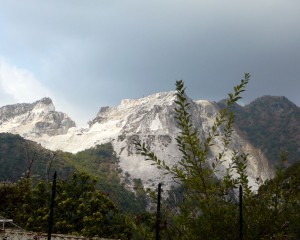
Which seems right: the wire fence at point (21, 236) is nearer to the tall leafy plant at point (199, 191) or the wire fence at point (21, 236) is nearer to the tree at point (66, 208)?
the tree at point (66, 208)

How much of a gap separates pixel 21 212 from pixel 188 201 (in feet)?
97.0

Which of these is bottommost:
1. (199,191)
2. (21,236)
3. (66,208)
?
(21,236)

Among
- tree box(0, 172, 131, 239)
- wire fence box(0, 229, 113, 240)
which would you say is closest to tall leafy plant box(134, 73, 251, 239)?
wire fence box(0, 229, 113, 240)

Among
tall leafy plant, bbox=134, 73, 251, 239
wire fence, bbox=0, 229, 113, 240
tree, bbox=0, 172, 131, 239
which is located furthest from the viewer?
tree, bbox=0, 172, 131, 239

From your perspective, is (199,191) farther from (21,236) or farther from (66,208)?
(66,208)

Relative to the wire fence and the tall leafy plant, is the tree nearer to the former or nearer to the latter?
the wire fence

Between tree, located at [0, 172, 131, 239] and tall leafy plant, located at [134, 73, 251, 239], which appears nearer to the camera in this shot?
tall leafy plant, located at [134, 73, 251, 239]

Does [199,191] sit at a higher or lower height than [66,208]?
lower

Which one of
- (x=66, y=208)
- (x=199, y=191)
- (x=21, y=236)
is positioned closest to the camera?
(x=199, y=191)

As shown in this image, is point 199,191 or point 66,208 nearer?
point 199,191

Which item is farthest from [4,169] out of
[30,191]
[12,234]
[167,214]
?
[167,214]

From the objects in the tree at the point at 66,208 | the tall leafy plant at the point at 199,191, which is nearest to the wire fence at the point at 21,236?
the tree at the point at 66,208

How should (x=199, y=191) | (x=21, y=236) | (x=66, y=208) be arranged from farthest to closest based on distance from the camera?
(x=66, y=208) → (x=21, y=236) → (x=199, y=191)

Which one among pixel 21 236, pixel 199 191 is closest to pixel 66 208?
pixel 21 236
